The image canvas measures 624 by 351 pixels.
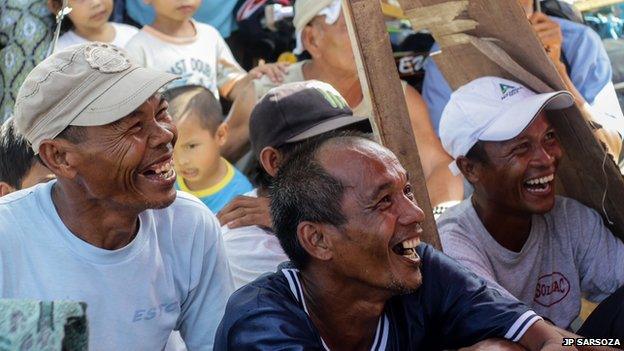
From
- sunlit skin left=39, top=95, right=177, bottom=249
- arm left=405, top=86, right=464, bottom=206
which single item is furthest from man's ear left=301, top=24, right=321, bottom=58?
sunlit skin left=39, top=95, right=177, bottom=249

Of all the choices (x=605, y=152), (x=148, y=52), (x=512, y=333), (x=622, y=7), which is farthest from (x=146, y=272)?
(x=622, y=7)

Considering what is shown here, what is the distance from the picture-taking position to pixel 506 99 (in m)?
3.67

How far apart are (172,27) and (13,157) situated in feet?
6.57

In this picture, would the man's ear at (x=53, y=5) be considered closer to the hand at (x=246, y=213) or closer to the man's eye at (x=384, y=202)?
the hand at (x=246, y=213)

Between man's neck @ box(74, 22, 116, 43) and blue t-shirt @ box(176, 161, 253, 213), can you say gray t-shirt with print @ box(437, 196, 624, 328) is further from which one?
man's neck @ box(74, 22, 116, 43)

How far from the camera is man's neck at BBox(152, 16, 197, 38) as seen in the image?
5.44 m

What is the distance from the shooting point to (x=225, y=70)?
218 inches

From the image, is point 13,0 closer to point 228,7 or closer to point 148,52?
point 148,52

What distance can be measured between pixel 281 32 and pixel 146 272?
123 inches

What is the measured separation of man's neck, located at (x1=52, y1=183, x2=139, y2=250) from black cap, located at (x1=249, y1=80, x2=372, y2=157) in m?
0.88

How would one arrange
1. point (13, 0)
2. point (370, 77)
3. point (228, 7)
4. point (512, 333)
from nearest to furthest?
1. point (512, 333)
2. point (370, 77)
3. point (13, 0)
4. point (228, 7)

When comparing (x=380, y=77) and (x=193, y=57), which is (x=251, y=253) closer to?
(x=380, y=77)

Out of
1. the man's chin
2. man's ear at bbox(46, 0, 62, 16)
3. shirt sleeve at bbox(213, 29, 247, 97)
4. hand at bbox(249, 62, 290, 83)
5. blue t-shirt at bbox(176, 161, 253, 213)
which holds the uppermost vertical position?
the man's chin

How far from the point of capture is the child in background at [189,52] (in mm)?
5277
